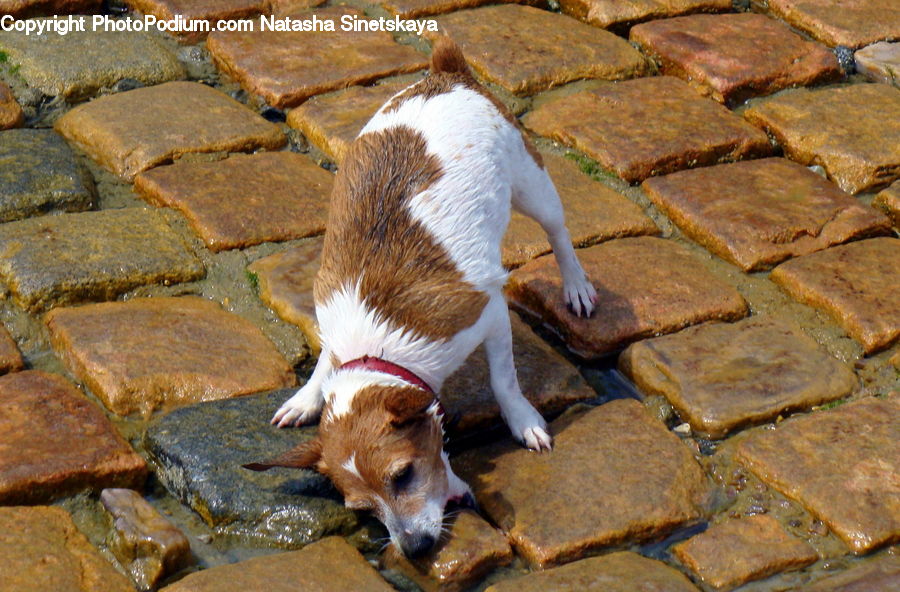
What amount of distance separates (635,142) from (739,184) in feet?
1.61

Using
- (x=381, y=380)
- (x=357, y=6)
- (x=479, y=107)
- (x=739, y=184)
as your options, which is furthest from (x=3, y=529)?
(x=357, y=6)

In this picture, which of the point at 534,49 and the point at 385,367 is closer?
the point at 385,367

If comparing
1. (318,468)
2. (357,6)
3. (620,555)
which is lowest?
(620,555)

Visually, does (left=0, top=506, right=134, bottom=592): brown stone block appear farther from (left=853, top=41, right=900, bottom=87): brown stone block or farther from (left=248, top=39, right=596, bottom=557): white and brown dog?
(left=853, top=41, right=900, bottom=87): brown stone block

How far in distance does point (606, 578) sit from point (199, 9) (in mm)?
3965

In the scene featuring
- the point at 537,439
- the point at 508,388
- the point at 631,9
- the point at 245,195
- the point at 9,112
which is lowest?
the point at 537,439

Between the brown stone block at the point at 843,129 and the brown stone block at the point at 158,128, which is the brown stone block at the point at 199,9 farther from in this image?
the brown stone block at the point at 843,129

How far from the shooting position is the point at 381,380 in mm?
3381

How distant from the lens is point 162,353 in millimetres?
3957

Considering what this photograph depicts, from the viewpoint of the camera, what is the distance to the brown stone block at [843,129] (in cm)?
503

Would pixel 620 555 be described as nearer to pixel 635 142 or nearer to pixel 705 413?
pixel 705 413

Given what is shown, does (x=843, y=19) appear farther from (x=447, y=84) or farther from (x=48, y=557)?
(x=48, y=557)

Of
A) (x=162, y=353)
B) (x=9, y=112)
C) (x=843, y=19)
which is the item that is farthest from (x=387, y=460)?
(x=843, y=19)

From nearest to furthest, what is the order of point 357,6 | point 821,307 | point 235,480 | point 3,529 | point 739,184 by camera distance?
1. point 3,529
2. point 235,480
3. point 821,307
4. point 739,184
5. point 357,6
